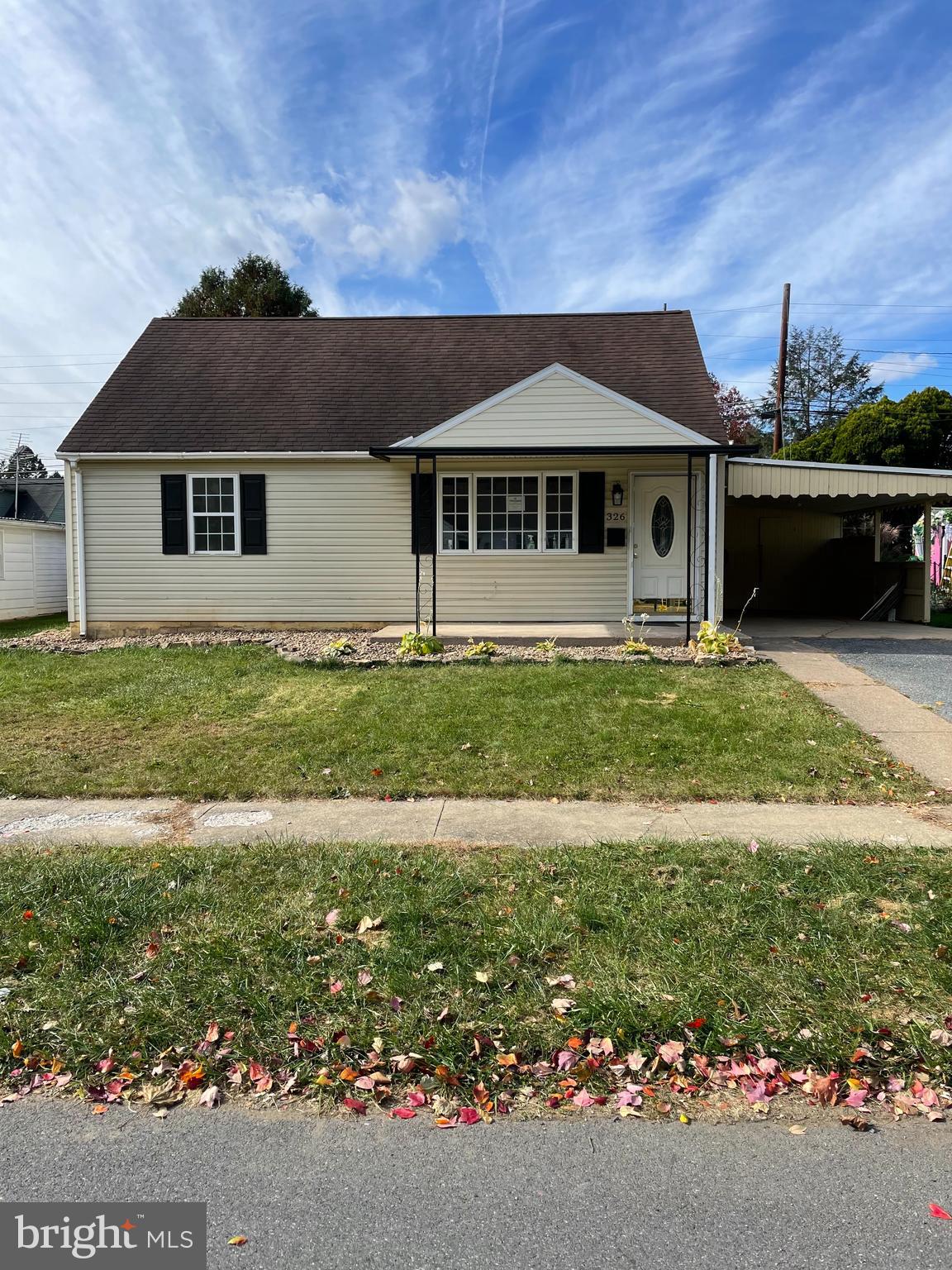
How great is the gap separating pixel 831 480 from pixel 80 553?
39.9 ft

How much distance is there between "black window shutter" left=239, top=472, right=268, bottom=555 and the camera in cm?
1387

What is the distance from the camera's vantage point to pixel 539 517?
44.8ft

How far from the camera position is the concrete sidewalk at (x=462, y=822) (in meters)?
4.95

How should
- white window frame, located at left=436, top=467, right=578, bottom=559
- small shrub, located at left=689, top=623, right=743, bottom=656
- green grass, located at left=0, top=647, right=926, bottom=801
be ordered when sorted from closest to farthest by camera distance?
green grass, located at left=0, top=647, right=926, bottom=801 < small shrub, located at left=689, top=623, right=743, bottom=656 < white window frame, located at left=436, top=467, right=578, bottom=559

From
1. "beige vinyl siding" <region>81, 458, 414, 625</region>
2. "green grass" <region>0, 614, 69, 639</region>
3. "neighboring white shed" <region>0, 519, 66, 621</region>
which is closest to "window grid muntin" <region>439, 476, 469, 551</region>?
"beige vinyl siding" <region>81, 458, 414, 625</region>

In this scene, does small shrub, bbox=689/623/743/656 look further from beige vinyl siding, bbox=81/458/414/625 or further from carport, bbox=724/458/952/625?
beige vinyl siding, bbox=81/458/414/625

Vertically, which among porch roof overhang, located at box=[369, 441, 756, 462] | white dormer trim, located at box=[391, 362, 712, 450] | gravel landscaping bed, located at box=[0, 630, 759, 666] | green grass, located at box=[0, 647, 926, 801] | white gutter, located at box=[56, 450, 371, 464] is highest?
white dormer trim, located at box=[391, 362, 712, 450]

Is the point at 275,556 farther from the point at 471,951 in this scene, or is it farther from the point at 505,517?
the point at 471,951

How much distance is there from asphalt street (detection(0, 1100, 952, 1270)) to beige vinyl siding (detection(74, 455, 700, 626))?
36.9 feet

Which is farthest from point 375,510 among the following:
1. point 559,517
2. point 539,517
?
point 559,517

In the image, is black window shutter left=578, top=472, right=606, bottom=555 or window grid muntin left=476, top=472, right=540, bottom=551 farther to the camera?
window grid muntin left=476, top=472, right=540, bottom=551

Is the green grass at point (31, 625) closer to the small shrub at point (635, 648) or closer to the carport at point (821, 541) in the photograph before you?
the small shrub at point (635, 648)

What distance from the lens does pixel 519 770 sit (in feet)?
20.5

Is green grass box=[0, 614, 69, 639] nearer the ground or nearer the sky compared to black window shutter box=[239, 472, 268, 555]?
A: nearer the ground
